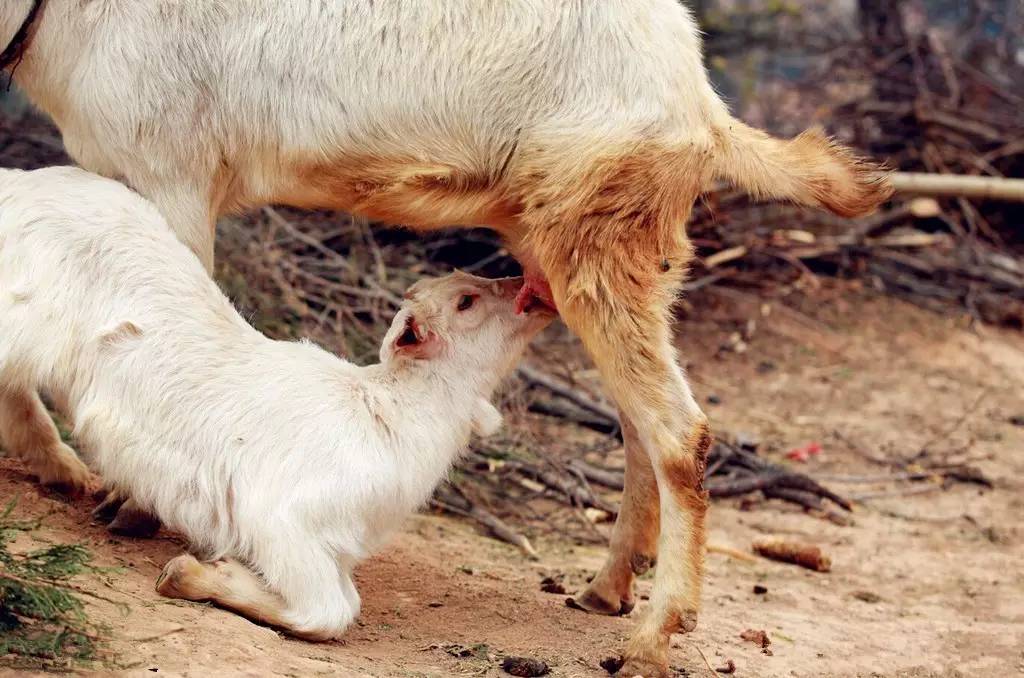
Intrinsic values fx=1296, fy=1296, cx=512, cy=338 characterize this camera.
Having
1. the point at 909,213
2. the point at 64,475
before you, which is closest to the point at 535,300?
the point at 64,475

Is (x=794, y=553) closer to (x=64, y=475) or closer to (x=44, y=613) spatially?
(x=64, y=475)

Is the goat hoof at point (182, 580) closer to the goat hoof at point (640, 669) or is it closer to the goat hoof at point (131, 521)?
the goat hoof at point (131, 521)

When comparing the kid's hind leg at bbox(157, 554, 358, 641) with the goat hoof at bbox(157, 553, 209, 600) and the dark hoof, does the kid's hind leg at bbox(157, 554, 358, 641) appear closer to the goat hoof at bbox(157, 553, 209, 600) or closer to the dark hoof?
the goat hoof at bbox(157, 553, 209, 600)

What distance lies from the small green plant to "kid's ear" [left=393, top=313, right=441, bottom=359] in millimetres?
1168

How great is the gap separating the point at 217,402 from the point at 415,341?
660 millimetres

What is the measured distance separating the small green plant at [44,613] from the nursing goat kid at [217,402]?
372mm

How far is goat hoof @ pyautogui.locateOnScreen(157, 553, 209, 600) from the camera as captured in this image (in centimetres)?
368

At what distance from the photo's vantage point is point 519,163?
14.1 feet

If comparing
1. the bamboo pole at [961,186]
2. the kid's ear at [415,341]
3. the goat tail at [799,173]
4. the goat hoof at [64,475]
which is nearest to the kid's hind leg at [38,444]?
the goat hoof at [64,475]

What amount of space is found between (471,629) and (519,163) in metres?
1.55

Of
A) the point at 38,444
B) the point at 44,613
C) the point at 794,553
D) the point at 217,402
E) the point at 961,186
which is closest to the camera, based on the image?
the point at 44,613

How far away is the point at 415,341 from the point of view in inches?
164

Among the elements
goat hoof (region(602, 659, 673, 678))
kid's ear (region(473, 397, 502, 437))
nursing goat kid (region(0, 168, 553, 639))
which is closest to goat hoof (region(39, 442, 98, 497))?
nursing goat kid (region(0, 168, 553, 639))

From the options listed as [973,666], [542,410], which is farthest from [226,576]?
[542,410]
